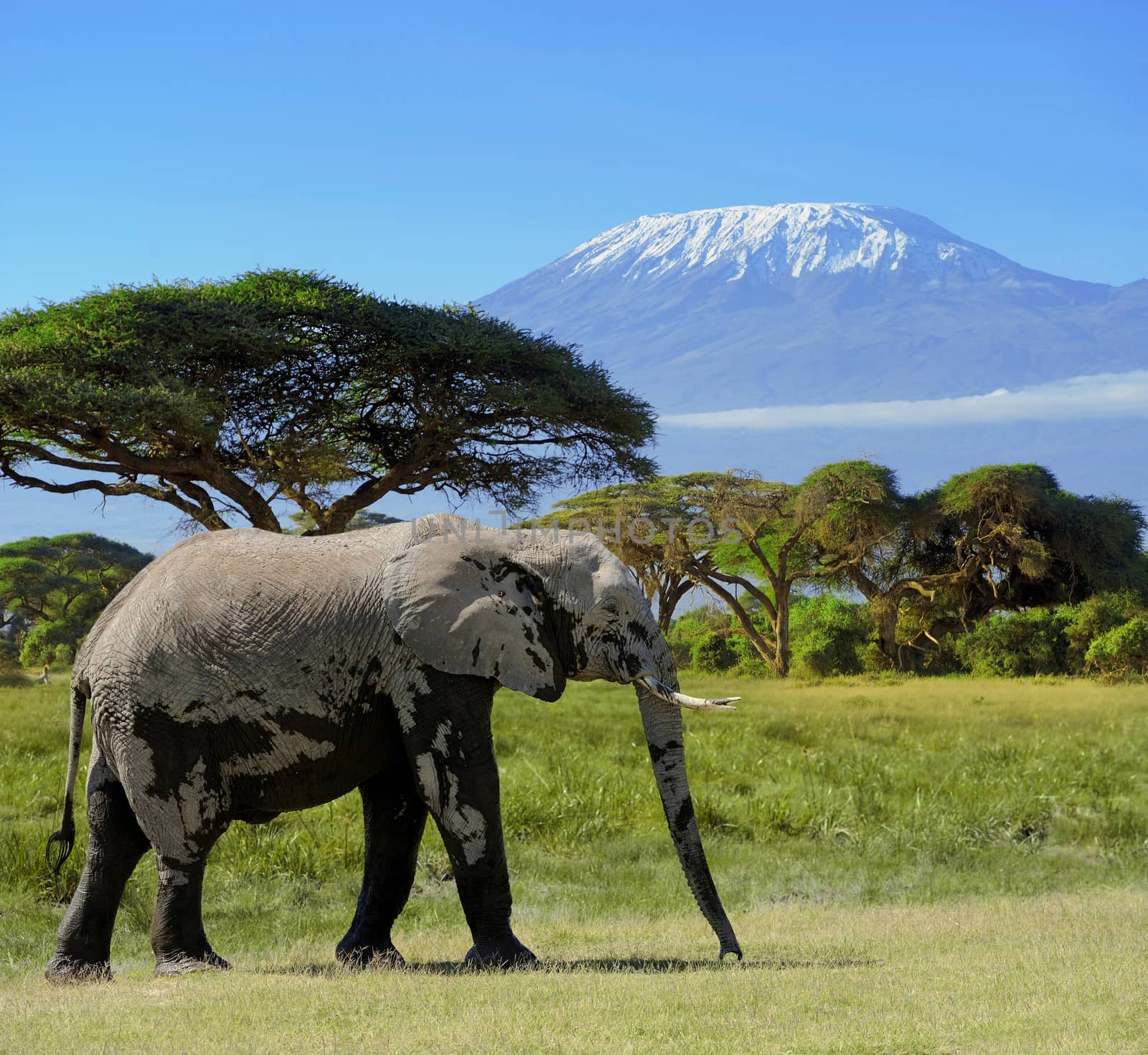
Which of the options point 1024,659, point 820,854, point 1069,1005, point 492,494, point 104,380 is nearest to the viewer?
point 1069,1005

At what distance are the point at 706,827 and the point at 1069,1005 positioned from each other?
24.7ft

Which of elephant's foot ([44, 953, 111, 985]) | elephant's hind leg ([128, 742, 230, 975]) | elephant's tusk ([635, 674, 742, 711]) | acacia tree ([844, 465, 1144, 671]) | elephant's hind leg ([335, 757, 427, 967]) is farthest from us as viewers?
acacia tree ([844, 465, 1144, 671])

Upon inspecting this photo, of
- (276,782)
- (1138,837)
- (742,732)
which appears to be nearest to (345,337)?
(742,732)

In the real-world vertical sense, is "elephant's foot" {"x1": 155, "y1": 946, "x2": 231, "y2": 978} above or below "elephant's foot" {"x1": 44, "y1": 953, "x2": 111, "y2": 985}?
above

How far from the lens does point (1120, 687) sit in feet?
124

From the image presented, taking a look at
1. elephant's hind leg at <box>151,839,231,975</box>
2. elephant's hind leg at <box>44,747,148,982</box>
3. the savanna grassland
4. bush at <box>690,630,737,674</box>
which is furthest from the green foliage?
elephant's hind leg at <box>151,839,231,975</box>

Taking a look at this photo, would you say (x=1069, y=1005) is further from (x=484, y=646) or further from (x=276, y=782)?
(x=276, y=782)

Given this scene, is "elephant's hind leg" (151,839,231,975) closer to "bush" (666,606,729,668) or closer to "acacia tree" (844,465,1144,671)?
"acacia tree" (844,465,1144,671)

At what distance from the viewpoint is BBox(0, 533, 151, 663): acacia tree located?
55.9m

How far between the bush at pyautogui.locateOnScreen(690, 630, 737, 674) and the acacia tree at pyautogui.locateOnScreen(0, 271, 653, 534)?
24.7 m

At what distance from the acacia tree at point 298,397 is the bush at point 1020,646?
60.4 feet

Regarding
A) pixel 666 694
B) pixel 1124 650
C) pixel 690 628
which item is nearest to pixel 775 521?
pixel 1124 650

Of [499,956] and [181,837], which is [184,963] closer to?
[181,837]

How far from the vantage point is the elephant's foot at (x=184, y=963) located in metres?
8.41
